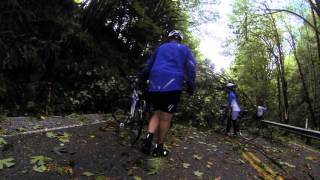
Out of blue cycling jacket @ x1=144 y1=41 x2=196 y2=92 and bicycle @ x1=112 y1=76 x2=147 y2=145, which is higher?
blue cycling jacket @ x1=144 y1=41 x2=196 y2=92

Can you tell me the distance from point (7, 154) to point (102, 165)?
1367mm

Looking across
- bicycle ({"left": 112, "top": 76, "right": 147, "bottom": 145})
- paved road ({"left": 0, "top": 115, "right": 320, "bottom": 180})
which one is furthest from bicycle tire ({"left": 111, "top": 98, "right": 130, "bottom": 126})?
paved road ({"left": 0, "top": 115, "right": 320, "bottom": 180})

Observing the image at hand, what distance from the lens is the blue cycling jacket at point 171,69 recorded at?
7.43 meters

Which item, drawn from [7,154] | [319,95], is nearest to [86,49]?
[7,154]

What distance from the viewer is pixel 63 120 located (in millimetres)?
10633

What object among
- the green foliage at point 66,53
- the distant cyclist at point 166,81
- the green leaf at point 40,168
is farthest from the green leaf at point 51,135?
the green foliage at point 66,53

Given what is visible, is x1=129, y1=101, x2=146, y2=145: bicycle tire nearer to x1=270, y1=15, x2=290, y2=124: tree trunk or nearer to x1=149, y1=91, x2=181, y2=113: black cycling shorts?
x1=149, y1=91, x2=181, y2=113: black cycling shorts

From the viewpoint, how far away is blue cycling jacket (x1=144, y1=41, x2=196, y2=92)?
7426 millimetres

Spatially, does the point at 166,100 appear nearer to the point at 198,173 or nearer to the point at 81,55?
the point at 198,173

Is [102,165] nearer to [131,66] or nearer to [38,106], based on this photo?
[38,106]

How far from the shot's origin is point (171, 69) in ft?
24.5

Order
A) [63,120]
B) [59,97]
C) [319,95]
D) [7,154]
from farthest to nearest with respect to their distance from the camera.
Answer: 1. [319,95]
2. [59,97]
3. [63,120]
4. [7,154]

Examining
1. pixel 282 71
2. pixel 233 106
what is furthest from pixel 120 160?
pixel 282 71

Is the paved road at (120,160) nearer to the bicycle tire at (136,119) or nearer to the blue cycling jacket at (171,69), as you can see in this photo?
the bicycle tire at (136,119)
